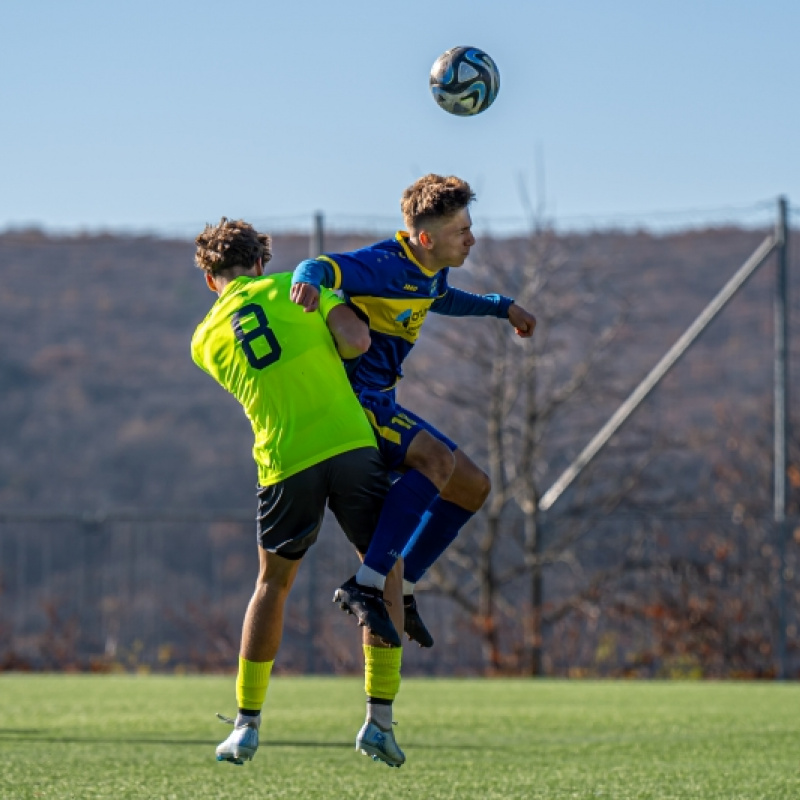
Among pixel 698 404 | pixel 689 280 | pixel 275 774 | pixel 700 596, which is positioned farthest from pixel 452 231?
pixel 689 280

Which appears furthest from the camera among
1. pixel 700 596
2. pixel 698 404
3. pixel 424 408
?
pixel 698 404

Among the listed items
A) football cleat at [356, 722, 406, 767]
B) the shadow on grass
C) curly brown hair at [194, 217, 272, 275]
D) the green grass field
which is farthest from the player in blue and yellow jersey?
the shadow on grass

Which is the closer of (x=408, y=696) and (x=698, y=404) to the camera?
(x=408, y=696)

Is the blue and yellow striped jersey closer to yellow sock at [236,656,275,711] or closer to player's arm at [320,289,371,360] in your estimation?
player's arm at [320,289,371,360]

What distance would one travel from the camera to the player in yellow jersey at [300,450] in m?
4.76

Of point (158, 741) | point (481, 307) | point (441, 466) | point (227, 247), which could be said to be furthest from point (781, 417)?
point (227, 247)

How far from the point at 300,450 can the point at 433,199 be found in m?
0.97

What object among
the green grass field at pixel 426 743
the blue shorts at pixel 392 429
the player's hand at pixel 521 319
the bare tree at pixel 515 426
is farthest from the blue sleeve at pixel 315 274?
the bare tree at pixel 515 426

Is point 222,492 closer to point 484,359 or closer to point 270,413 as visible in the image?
point 484,359

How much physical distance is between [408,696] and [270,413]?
5.31 metres

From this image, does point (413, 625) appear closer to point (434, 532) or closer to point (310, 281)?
point (434, 532)

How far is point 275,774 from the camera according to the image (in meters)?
5.61

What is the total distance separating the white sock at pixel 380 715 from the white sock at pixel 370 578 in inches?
14.2

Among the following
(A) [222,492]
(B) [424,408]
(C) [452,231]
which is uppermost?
(C) [452,231]
